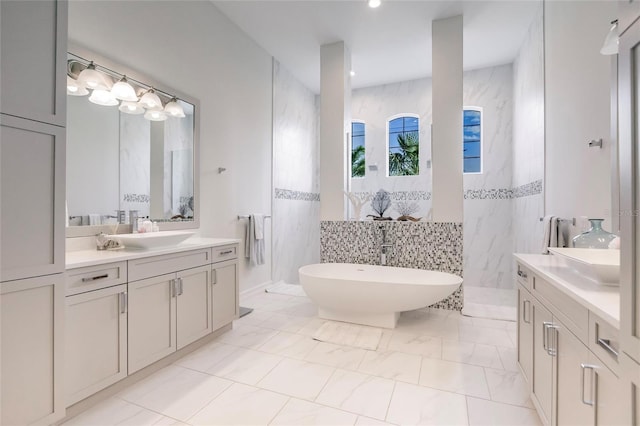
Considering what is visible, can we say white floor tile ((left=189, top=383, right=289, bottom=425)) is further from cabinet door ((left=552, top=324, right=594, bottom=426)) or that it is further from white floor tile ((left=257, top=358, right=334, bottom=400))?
cabinet door ((left=552, top=324, right=594, bottom=426))

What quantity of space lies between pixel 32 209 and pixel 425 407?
2.21m

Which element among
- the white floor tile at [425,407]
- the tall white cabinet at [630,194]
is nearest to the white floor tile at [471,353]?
the white floor tile at [425,407]

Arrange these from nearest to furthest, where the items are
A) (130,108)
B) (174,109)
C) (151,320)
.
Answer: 1. (151,320)
2. (130,108)
3. (174,109)

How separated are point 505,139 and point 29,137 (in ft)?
17.0

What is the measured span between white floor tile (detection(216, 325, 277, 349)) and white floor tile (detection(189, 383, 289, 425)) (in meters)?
0.64

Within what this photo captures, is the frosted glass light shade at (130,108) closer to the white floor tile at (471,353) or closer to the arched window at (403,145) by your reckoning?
the white floor tile at (471,353)

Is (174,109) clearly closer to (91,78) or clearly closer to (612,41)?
(91,78)

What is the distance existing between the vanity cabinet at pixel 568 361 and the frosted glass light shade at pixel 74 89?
2.99m

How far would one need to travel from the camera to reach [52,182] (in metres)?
1.41

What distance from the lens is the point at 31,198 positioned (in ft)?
4.39

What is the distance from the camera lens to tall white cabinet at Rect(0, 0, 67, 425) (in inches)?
49.3

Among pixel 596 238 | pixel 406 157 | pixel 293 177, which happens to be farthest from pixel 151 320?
pixel 406 157

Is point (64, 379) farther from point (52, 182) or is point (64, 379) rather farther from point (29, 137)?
point (29, 137)

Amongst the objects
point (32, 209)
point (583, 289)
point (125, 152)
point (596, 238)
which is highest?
point (125, 152)
